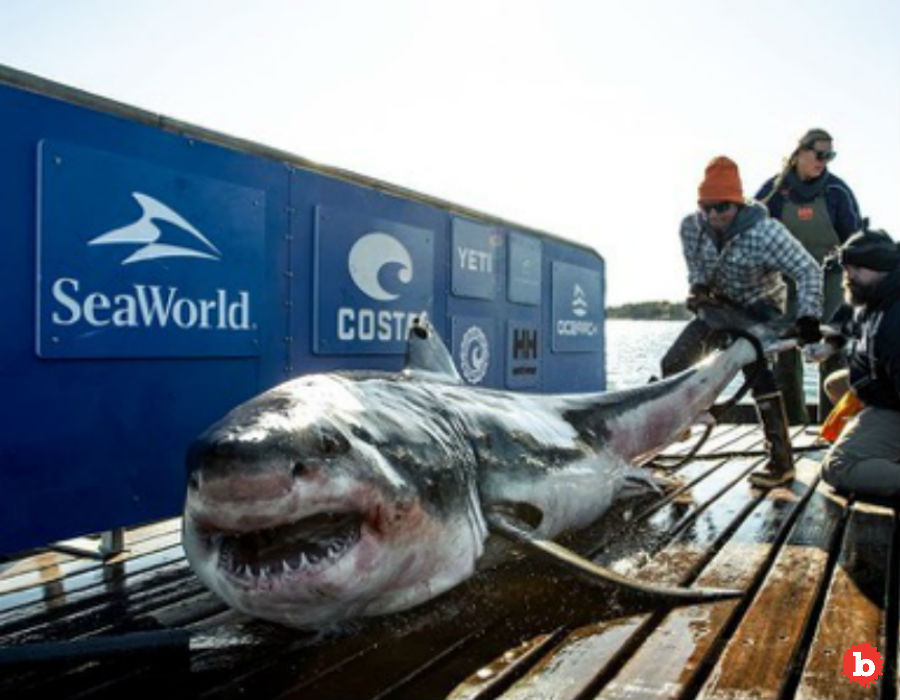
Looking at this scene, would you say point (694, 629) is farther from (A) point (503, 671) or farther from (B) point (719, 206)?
(B) point (719, 206)

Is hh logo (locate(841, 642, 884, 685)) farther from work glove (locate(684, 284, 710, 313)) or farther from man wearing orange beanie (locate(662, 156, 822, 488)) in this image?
work glove (locate(684, 284, 710, 313))

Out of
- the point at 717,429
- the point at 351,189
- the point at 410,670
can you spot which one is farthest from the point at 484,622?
the point at 717,429

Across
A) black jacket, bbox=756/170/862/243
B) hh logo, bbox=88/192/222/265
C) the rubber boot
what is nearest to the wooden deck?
the rubber boot

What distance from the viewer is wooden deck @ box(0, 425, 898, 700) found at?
86.5 inches

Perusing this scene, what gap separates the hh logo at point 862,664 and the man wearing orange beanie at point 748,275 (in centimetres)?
282

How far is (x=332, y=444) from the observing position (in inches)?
87.0

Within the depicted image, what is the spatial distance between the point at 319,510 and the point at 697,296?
4421 mm

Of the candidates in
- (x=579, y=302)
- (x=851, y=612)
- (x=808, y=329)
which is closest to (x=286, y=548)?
(x=851, y=612)

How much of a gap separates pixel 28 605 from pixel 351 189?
10.8ft

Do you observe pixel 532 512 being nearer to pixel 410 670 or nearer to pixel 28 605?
pixel 410 670

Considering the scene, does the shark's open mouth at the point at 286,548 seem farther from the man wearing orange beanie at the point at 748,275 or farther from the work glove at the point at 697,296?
the work glove at the point at 697,296

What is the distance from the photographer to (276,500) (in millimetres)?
1990

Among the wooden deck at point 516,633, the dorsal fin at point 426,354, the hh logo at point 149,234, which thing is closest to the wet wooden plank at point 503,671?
the wooden deck at point 516,633

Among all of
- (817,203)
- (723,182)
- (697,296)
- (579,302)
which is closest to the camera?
(723,182)
